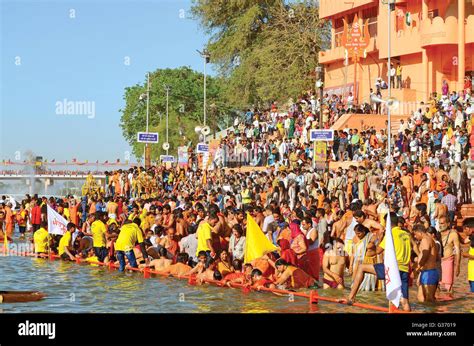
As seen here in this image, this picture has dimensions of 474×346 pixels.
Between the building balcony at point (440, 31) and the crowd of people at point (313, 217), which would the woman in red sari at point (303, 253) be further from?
the building balcony at point (440, 31)

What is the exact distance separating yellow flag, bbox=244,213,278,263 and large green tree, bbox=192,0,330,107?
1356 inches

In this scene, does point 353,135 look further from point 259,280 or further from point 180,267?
point 259,280

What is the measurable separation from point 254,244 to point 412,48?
26.3 metres

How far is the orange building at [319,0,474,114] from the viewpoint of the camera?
1649 inches

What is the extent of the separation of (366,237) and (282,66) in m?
37.6

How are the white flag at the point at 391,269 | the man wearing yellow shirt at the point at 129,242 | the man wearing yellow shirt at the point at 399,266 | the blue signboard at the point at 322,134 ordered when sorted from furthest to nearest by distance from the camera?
the blue signboard at the point at 322,134 → the man wearing yellow shirt at the point at 129,242 → the man wearing yellow shirt at the point at 399,266 → the white flag at the point at 391,269

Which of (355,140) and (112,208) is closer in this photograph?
(112,208)

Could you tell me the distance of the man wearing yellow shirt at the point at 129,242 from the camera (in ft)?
79.5

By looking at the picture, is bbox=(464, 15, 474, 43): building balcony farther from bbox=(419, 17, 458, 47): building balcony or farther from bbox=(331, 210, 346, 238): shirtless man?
bbox=(331, 210, 346, 238): shirtless man

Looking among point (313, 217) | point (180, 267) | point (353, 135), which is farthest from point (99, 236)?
point (353, 135)

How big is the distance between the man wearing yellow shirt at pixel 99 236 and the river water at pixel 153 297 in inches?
32.6

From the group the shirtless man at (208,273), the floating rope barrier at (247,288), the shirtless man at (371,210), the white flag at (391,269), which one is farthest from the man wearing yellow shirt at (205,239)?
the white flag at (391,269)

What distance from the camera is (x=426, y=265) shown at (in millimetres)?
17891
